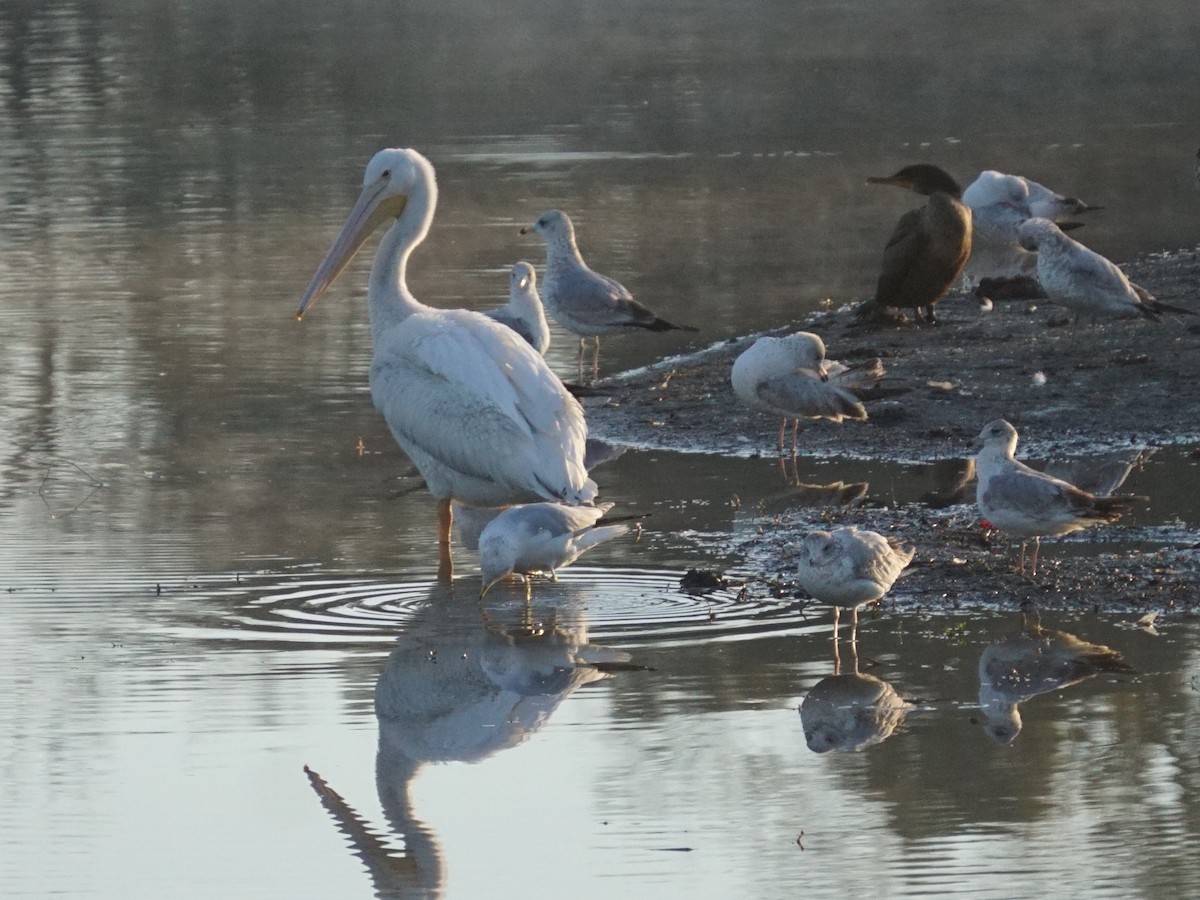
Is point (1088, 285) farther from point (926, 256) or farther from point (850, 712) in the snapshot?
point (850, 712)

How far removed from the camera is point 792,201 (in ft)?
62.1

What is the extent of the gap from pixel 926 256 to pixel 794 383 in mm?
2903

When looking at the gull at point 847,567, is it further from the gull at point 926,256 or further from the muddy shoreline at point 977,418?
the gull at point 926,256

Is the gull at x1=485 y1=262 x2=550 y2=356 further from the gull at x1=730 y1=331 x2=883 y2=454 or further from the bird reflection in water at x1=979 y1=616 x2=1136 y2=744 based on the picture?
the bird reflection in water at x1=979 y1=616 x2=1136 y2=744

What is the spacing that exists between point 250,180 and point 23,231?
3.26 m

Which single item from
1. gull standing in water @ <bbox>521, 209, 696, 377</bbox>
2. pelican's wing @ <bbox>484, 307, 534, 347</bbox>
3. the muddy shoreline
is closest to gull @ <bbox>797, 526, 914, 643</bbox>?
the muddy shoreline

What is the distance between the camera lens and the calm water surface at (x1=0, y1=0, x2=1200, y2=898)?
17.5ft

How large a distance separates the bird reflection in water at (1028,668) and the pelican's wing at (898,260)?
6021 mm

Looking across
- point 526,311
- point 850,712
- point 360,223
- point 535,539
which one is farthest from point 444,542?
point 526,311

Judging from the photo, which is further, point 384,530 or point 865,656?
point 384,530

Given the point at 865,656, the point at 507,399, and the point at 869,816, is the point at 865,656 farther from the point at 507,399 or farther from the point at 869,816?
the point at 507,399

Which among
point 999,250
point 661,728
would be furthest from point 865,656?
point 999,250

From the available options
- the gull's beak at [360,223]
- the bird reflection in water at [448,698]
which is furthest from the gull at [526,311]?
the bird reflection in water at [448,698]

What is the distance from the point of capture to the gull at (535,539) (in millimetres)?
7609
